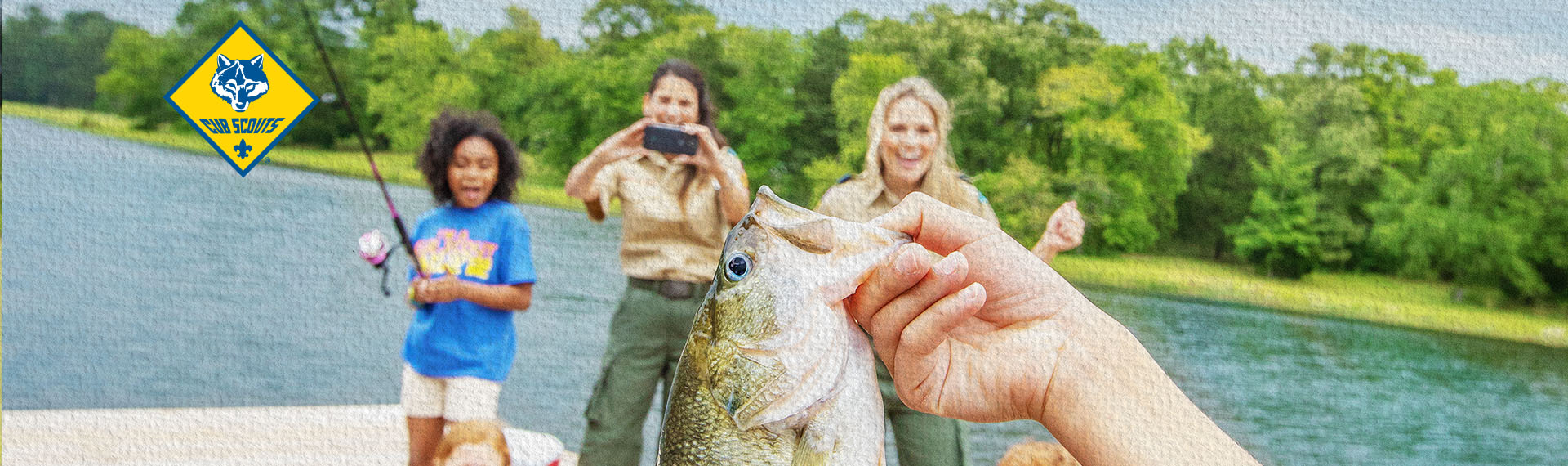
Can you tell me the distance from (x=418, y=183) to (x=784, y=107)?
8.36 ft

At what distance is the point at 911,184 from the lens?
78.0 inches

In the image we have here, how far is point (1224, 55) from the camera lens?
5383 mm

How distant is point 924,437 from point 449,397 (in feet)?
3.63

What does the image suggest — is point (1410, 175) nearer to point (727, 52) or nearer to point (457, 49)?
point (727, 52)

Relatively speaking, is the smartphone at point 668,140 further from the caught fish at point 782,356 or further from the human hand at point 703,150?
the caught fish at point 782,356

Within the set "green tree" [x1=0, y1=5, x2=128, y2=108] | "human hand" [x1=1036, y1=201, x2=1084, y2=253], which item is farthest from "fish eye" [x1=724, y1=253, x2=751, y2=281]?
"green tree" [x1=0, y1=5, x2=128, y2=108]

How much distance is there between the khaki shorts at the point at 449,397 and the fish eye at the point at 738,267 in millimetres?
1596

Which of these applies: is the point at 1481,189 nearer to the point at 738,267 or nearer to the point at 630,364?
the point at 630,364

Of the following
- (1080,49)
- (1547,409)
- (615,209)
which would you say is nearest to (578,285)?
(615,209)

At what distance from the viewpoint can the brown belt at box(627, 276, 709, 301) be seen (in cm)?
229

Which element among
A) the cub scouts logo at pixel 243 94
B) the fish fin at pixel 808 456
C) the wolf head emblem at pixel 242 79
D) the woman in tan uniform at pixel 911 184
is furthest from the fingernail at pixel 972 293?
the wolf head emblem at pixel 242 79

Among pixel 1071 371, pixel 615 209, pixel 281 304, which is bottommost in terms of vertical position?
pixel 281 304

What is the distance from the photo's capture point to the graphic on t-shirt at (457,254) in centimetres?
220

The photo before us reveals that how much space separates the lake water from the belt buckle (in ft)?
12.8
